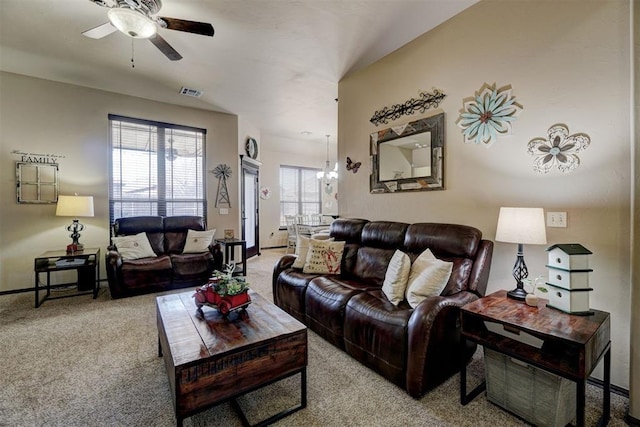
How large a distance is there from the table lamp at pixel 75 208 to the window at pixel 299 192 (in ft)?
15.7

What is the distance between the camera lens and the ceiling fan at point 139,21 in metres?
2.18

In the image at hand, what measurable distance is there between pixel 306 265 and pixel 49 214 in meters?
3.99

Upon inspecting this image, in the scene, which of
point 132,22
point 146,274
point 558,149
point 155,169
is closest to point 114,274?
point 146,274

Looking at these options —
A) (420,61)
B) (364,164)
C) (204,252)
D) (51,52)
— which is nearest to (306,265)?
(364,164)

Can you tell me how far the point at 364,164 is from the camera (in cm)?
384

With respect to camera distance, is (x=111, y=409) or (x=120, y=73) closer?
(x=111, y=409)

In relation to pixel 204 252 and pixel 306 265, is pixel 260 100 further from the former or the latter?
pixel 306 265

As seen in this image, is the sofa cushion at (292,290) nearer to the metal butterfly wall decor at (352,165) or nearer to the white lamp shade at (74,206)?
the metal butterfly wall decor at (352,165)

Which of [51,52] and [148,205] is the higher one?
[51,52]

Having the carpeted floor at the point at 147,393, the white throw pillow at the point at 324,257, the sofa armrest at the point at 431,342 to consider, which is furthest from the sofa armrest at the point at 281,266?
the sofa armrest at the point at 431,342

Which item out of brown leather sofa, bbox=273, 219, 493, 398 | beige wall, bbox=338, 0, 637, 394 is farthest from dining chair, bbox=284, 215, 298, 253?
beige wall, bbox=338, 0, 637, 394

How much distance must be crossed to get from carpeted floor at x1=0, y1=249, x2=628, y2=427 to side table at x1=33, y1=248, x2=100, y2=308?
945 mm

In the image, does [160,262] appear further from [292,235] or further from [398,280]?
[292,235]

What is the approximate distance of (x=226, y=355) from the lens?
1490 mm
